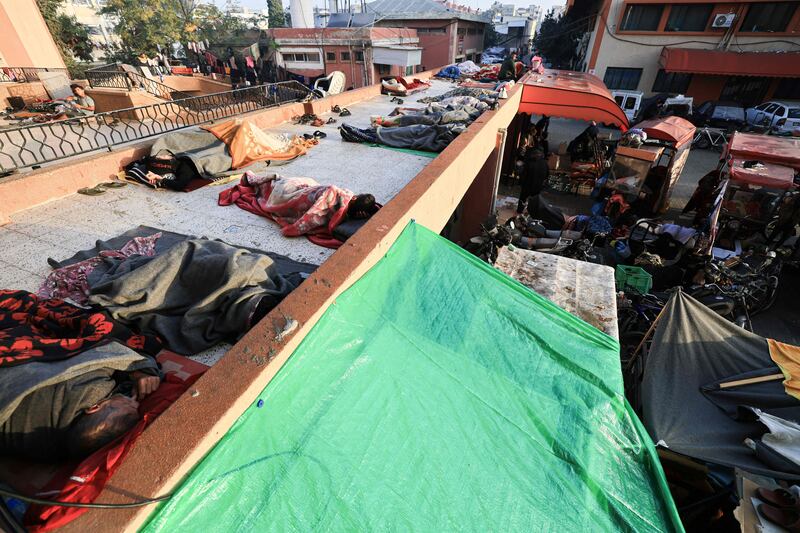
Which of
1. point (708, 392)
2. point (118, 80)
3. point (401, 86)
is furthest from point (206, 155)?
point (118, 80)

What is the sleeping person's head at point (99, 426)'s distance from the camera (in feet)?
5.76

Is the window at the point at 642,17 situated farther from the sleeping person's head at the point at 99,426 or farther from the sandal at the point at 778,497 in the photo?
the sleeping person's head at the point at 99,426

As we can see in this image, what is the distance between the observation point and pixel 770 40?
65.5 ft

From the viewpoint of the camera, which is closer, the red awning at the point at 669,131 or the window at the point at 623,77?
the red awning at the point at 669,131

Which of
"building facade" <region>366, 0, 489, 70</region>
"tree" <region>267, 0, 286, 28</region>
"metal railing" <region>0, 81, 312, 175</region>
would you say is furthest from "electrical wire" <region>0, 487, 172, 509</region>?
"tree" <region>267, 0, 286, 28</region>

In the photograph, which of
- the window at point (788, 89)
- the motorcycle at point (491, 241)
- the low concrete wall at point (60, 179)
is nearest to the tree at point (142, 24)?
the low concrete wall at point (60, 179)

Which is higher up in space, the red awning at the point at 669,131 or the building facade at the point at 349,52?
the building facade at the point at 349,52

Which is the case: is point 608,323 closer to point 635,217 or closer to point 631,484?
point 631,484

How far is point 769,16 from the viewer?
65.0 ft

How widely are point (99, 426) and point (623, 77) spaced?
30.5 metres

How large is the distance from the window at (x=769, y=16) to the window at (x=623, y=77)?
5.22 m

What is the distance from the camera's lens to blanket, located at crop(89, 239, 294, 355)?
263 cm

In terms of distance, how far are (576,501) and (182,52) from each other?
43.1 m

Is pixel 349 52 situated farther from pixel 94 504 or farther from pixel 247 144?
pixel 94 504
